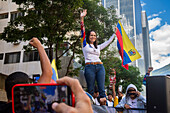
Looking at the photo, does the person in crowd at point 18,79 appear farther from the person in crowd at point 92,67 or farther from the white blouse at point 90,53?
the white blouse at point 90,53

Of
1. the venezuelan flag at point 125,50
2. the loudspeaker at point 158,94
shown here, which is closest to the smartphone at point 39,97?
the loudspeaker at point 158,94

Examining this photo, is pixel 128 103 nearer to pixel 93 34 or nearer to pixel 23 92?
pixel 93 34

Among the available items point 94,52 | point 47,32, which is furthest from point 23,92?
point 47,32

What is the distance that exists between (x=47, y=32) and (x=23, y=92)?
9.81 metres

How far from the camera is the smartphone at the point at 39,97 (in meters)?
0.99

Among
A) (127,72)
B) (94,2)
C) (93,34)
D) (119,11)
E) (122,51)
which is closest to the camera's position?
(93,34)

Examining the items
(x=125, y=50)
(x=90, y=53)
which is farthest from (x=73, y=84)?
(x=125, y=50)

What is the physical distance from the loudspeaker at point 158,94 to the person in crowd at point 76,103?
7.25 feet

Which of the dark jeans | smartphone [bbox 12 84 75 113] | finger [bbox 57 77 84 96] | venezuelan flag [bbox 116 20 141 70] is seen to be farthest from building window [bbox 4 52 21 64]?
finger [bbox 57 77 84 96]

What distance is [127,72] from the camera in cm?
3925

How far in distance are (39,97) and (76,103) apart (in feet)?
0.72

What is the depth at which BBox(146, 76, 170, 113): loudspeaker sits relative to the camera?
9.18ft

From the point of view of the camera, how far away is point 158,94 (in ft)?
9.35

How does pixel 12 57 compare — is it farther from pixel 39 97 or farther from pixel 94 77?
pixel 39 97
